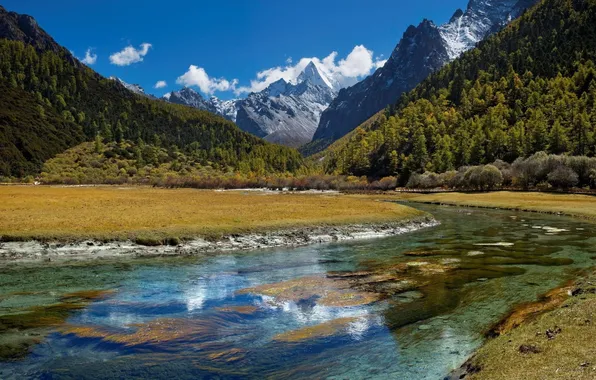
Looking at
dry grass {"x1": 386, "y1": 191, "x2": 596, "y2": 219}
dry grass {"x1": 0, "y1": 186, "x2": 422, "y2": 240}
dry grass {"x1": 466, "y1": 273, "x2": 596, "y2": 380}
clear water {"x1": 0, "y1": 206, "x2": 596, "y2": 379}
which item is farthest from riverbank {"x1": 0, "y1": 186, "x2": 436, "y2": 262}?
dry grass {"x1": 386, "y1": 191, "x2": 596, "y2": 219}

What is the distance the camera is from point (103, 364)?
13.1m

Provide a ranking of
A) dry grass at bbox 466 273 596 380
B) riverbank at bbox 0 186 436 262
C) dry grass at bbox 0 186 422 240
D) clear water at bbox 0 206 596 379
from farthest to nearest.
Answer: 1. dry grass at bbox 0 186 422 240
2. riverbank at bbox 0 186 436 262
3. clear water at bbox 0 206 596 379
4. dry grass at bbox 466 273 596 380

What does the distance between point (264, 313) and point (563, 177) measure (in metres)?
112

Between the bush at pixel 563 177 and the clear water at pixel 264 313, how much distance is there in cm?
8424

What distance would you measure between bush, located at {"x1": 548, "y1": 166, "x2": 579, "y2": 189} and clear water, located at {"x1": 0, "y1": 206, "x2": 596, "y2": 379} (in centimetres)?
8424

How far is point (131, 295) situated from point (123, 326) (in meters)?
5.31

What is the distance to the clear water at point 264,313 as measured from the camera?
43.2ft

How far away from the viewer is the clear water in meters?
13.2

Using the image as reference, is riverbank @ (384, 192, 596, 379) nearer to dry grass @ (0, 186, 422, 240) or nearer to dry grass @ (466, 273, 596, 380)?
dry grass @ (466, 273, 596, 380)

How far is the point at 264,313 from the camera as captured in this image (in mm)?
18672

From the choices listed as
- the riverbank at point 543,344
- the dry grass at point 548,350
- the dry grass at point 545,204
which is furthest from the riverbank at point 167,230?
the dry grass at point 545,204

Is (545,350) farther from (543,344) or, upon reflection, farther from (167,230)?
(167,230)

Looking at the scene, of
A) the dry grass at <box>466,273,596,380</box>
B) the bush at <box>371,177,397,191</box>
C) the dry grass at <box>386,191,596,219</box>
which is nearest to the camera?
the dry grass at <box>466,273,596,380</box>

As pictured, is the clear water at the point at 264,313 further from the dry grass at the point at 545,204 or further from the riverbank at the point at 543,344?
the dry grass at the point at 545,204
